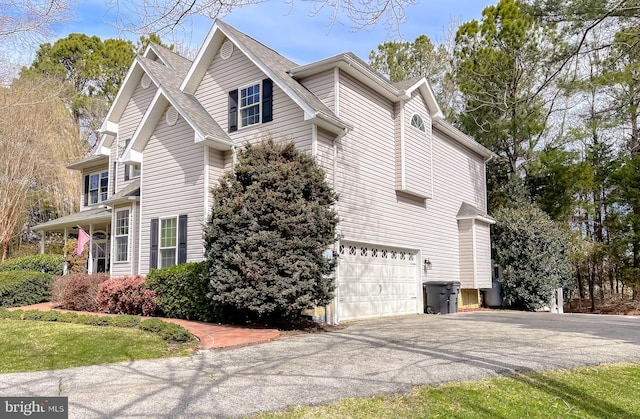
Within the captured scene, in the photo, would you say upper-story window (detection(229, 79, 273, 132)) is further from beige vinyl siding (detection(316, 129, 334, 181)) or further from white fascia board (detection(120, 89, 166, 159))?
white fascia board (detection(120, 89, 166, 159))

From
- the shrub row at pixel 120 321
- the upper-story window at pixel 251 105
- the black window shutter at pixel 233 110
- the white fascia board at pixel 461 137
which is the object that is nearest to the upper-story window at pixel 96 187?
the shrub row at pixel 120 321

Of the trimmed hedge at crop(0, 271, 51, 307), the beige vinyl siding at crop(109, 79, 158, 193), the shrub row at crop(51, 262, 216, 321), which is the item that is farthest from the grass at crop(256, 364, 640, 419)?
the trimmed hedge at crop(0, 271, 51, 307)

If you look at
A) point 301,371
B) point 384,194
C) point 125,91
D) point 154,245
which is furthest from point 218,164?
point 301,371

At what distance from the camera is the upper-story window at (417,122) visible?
51.5 feet

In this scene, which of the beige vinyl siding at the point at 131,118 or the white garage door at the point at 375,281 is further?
the beige vinyl siding at the point at 131,118

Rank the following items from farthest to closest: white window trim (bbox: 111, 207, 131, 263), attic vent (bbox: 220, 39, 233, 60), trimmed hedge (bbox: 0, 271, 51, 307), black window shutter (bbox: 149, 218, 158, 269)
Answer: trimmed hedge (bbox: 0, 271, 51, 307) → white window trim (bbox: 111, 207, 131, 263) → attic vent (bbox: 220, 39, 233, 60) → black window shutter (bbox: 149, 218, 158, 269)

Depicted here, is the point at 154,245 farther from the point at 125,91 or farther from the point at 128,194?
the point at 125,91

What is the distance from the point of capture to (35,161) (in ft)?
82.6

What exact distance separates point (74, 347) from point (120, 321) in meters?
2.25

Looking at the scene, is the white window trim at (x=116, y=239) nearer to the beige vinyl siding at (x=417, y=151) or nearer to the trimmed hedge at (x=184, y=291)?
the trimmed hedge at (x=184, y=291)

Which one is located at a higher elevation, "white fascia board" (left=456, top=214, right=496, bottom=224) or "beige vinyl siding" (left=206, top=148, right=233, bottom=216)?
"beige vinyl siding" (left=206, top=148, right=233, bottom=216)

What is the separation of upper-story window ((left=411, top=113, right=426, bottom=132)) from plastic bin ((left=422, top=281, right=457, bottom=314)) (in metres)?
5.05

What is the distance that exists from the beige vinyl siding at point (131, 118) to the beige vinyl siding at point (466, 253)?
40.6ft

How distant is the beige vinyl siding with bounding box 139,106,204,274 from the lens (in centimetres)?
1320
